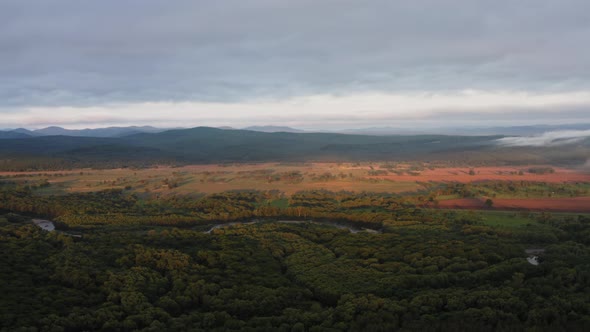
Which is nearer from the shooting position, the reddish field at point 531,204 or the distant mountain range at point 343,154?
the reddish field at point 531,204

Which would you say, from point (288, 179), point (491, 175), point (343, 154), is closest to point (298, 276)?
point (288, 179)

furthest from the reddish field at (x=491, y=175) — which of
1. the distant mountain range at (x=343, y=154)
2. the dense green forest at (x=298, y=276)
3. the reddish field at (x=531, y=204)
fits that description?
the dense green forest at (x=298, y=276)

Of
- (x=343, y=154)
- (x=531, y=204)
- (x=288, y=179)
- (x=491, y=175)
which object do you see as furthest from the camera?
(x=343, y=154)

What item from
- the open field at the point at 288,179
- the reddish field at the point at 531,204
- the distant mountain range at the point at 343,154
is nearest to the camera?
the reddish field at the point at 531,204

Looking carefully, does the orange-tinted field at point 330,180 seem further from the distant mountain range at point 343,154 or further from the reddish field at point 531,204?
the distant mountain range at point 343,154

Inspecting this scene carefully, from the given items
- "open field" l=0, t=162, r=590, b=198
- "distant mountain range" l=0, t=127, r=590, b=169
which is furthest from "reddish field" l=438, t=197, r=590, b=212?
"distant mountain range" l=0, t=127, r=590, b=169

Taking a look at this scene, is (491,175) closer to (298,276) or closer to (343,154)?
(298,276)

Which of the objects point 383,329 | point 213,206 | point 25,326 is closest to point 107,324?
point 25,326
